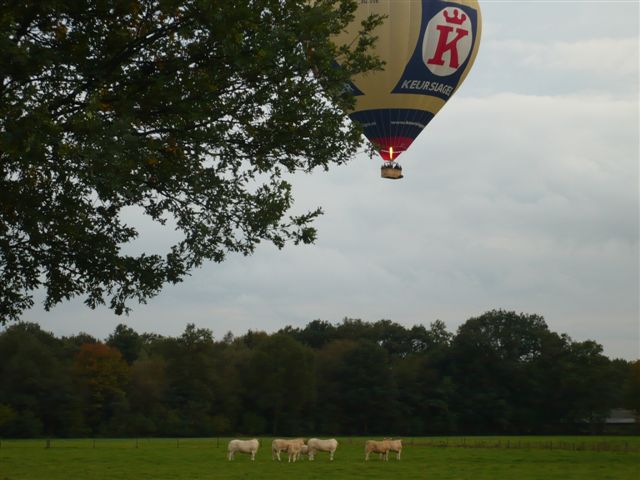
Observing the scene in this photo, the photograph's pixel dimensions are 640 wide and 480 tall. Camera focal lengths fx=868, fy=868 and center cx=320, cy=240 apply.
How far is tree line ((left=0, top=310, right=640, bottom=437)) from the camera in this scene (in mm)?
87062

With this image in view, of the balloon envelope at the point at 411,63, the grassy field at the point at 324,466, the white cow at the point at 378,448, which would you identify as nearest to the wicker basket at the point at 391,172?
the balloon envelope at the point at 411,63

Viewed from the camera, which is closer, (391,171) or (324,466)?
(324,466)

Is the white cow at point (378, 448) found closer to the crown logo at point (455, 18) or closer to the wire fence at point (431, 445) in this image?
the wire fence at point (431, 445)

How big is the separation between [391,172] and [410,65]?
497 centimetres

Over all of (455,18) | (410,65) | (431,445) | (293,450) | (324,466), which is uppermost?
(455,18)

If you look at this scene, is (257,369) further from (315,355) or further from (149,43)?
(149,43)

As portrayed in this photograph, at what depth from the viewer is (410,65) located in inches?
1426

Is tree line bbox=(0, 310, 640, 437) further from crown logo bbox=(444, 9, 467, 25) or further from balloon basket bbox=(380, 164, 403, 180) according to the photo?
crown logo bbox=(444, 9, 467, 25)

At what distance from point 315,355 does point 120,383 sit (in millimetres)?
23230

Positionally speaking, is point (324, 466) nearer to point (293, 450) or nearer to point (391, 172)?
point (293, 450)

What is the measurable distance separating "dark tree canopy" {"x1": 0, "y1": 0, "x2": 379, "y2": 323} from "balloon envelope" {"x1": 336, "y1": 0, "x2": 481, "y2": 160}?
62.0ft

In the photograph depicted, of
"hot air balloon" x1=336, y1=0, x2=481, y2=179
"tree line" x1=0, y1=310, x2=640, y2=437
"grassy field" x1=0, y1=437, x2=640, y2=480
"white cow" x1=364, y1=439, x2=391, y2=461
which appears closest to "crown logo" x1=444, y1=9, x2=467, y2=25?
"hot air balloon" x1=336, y1=0, x2=481, y2=179

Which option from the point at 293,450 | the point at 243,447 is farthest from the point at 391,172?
the point at 243,447

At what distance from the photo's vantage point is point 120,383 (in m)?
94.5
